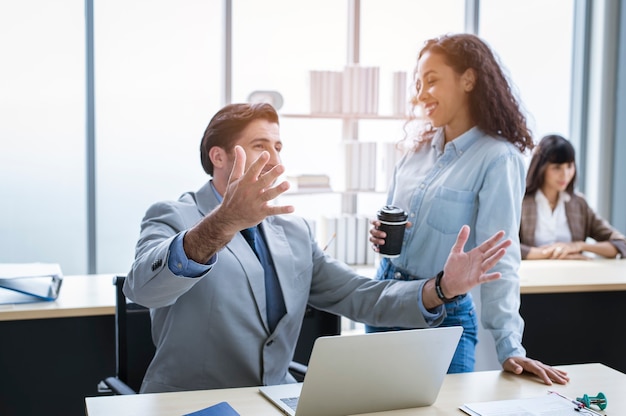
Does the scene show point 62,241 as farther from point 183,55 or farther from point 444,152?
point 444,152

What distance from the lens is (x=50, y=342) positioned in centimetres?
290

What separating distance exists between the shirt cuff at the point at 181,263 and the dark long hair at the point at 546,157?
2.99 m

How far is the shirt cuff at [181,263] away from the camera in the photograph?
5.60 feet

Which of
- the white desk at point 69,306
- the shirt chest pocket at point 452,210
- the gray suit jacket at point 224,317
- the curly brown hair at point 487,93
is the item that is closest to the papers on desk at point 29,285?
the white desk at point 69,306

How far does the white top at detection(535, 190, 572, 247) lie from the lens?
4.30m

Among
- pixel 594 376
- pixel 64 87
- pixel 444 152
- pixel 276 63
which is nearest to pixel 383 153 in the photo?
pixel 276 63

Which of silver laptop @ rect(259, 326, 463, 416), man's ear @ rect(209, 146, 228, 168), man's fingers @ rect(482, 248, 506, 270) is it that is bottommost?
silver laptop @ rect(259, 326, 463, 416)

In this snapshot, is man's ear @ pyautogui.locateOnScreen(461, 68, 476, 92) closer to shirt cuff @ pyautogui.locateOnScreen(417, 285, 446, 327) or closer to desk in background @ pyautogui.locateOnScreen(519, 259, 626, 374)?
shirt cuff @ pyautogui.locateOnScreen(417, 285, 446, 327)

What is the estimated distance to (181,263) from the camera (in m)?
1.71

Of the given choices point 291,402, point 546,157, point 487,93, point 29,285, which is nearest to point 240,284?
point 291,402

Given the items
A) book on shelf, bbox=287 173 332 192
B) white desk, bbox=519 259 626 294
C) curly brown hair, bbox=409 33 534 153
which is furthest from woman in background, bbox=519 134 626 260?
curly brown hair, bbox=409 33 534 153

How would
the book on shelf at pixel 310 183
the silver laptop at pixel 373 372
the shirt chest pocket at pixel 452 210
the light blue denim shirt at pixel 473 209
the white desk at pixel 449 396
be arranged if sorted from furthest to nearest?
the book on shelf at pixel 310 183, the shirt chest pocket at pixel 452 210, the light blue denim shirt at pixel 473 209, the white desk at pixel 449 396, the silver laptop at pixel 373 372

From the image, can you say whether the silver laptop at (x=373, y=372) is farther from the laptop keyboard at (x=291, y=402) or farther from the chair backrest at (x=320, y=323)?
the chair backrest at (x=320, y=323)

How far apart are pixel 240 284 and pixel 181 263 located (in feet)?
1.09
